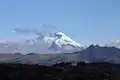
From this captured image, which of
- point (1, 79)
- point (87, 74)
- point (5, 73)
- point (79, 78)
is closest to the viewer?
point (1, 79)

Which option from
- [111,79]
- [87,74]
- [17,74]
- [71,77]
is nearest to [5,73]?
[17,74]

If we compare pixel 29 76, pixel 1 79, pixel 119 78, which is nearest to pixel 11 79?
pixel 1 79

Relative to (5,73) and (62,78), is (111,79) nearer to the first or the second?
(62,78)

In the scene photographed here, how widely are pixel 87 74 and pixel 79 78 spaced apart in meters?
10.1

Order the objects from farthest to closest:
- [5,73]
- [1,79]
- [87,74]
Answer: [87,74] < [5,73] < [1,79]

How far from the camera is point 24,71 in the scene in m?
117

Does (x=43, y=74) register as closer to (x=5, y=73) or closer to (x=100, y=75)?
(x=5, y=73)

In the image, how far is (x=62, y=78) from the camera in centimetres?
11444

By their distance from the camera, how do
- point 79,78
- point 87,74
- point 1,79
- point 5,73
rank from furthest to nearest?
point 87,74, point 79,78, point 5,73, point 1,79

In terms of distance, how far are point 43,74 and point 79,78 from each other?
11386mm

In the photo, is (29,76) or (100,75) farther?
(100,75)

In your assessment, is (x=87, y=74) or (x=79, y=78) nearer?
(x=79, y=78)

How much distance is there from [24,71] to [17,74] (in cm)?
786

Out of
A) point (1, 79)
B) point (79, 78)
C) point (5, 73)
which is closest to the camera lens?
point (1, 79)
